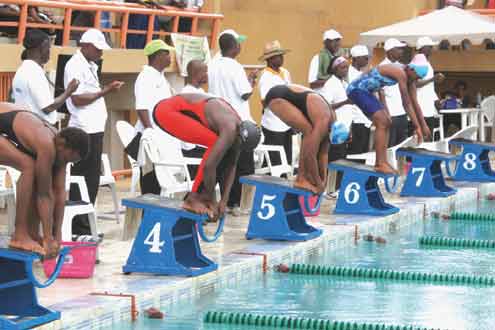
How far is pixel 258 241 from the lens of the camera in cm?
1030

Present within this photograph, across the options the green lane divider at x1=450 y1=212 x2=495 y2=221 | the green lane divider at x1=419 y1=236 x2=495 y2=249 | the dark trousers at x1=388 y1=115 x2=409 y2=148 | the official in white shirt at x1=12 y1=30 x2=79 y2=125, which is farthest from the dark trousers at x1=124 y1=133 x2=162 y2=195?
the dark trousers at x1=388 y1=115 x2=409 y2=148

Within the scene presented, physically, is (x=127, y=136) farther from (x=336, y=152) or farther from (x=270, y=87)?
(x=336, y=152)

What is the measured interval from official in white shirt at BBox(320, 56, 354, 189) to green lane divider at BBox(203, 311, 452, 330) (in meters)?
5.51

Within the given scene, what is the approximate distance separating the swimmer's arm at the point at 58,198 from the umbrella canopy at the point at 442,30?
39.3 ft

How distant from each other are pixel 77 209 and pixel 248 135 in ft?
4.12

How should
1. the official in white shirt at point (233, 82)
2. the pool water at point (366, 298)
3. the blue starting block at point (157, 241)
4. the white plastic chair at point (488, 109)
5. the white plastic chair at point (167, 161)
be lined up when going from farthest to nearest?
the white plastic chair at point (488, 109), the official in white shirt at point (233, 82), the white plastic chair at point (167, 161), the blue starting block at point (157, 241), the pool water at point (366, 298)

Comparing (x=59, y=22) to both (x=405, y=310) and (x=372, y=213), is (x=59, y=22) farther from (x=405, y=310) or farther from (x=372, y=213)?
(x=405, y=310)

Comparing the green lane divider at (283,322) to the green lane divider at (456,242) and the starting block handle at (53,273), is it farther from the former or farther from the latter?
the green lane divider at (456,242)

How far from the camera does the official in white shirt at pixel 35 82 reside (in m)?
8.77

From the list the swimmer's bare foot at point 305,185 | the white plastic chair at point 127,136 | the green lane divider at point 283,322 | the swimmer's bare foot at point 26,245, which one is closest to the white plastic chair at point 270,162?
the white plastic chair at point 127,136

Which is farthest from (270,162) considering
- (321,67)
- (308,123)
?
(308,123)

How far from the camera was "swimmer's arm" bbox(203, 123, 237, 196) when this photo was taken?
8477 mm

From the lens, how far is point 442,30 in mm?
18734

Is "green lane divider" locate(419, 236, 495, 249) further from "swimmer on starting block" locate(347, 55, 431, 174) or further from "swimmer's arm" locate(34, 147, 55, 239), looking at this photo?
"swimmer's arm" locate(34, 147, 55, 239)
